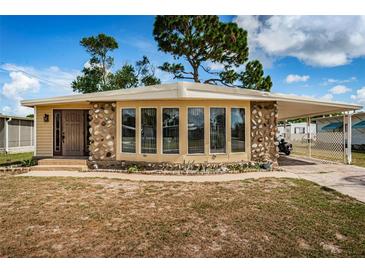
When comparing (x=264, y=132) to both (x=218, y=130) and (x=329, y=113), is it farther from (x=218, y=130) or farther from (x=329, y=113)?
(x=329, y=113)

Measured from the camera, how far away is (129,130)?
889 centimetres

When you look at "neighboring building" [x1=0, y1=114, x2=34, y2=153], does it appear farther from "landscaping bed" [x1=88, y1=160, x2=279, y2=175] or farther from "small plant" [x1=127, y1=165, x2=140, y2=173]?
"small plant" [x1=127, y1=165, x2=140, y2=173]

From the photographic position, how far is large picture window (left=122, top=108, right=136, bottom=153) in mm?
8840

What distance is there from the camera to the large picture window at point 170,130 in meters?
8.54

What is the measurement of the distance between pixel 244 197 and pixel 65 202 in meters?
3.89

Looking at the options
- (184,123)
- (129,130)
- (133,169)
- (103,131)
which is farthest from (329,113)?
(103,131)

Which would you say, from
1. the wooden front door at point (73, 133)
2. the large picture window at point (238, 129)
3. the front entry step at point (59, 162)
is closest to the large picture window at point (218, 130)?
the large picture window at point (238, 129)

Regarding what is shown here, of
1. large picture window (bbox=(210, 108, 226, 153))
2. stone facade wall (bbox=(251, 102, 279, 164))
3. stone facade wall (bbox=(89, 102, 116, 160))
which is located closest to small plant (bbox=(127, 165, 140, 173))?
stone facade wall (bbox=(89, 102, 116, 160))

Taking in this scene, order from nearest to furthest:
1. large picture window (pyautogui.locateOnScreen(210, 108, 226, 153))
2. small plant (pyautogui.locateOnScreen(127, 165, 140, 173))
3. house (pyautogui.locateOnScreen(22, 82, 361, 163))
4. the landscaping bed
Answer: the landscaping bed < small plant (pyautogui.locateOnScreen(127, 165, 140, 173)) < house (pyautogui.locateOnScreen(22, 82, 361, 163)) < large picture window (pyautogui.locateOnScreen(210, 108, 226, 153))

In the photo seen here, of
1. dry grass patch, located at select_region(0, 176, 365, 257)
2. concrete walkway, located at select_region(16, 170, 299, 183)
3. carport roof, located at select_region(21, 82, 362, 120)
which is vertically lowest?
dry grass patch, located at select_region(0, 176, 365, 257)

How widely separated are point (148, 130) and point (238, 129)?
11.2 ft

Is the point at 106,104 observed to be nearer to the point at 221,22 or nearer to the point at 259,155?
the point at 259,155

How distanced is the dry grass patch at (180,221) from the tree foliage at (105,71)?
1720cm
